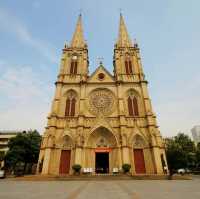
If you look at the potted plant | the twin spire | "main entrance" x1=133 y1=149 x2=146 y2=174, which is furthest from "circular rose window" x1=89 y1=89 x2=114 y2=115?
the twin spire

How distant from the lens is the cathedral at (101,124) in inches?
951

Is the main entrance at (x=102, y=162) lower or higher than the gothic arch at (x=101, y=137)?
lower

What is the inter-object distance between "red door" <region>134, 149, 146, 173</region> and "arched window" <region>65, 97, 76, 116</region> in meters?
12.1

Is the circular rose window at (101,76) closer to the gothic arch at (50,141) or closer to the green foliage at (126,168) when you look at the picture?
the gothic arch at (50,141)

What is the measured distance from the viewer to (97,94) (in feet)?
99.5

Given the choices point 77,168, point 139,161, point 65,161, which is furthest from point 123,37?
point 77,168

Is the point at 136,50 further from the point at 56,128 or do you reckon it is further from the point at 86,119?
the point at 56,128

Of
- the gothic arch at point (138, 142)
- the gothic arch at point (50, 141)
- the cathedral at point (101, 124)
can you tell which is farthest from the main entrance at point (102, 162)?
the gothic arch at point (50, 141)

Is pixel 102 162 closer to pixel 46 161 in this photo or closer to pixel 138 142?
pixel 138 142

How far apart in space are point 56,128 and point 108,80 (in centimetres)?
1312

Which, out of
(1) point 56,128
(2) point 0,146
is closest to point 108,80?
(1) point 56,128

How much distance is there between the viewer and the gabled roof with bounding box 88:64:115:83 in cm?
3177

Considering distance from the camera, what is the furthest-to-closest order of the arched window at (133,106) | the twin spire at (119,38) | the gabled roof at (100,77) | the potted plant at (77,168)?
the twin spire at (119,38)
the gabled roof at (100,77)
the arched window at (133,106)
the potted plant at (77,168)

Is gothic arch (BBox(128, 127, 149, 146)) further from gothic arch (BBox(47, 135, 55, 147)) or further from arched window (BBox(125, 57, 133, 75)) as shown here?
arched window (BBox(125, 57, 133, 75))
